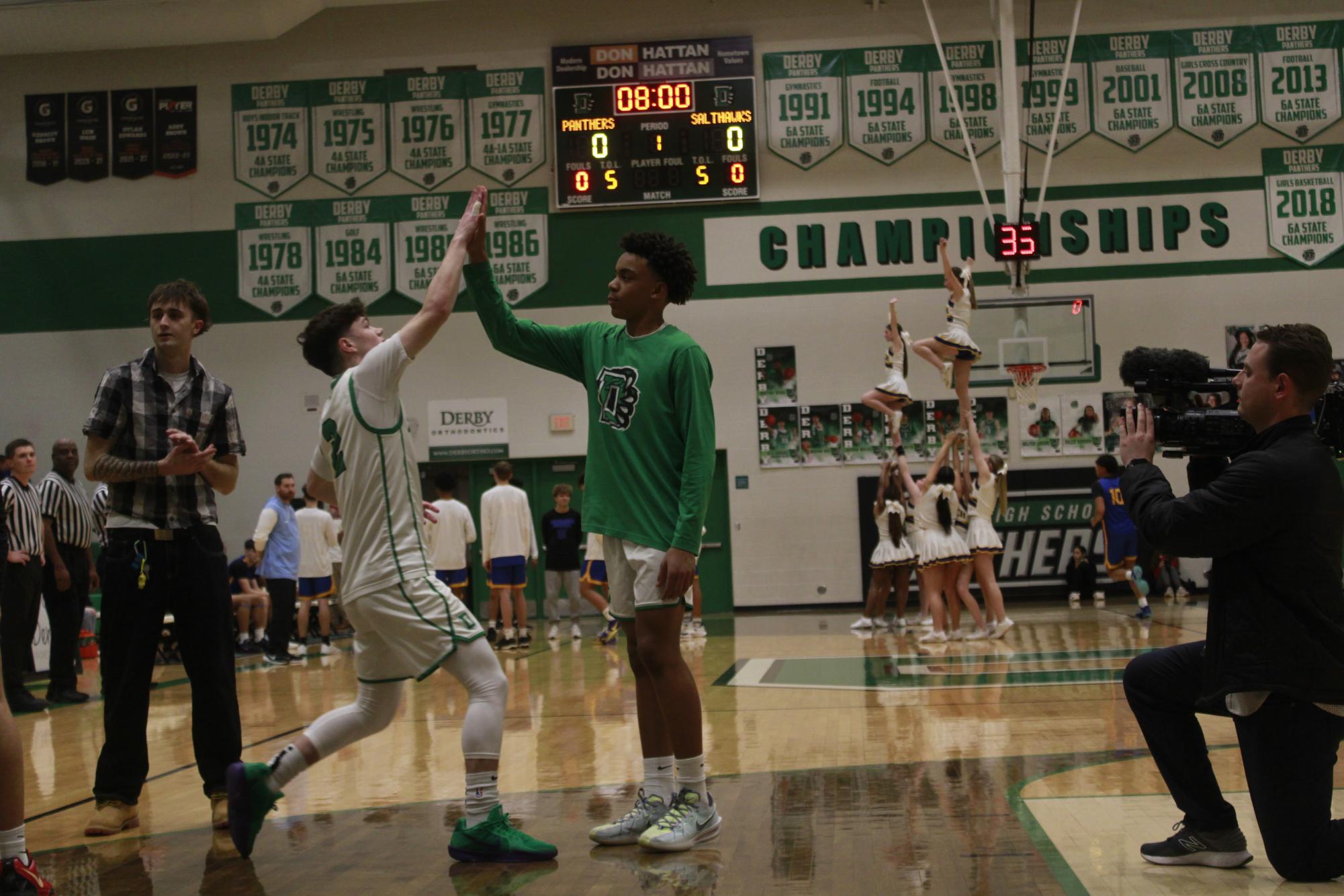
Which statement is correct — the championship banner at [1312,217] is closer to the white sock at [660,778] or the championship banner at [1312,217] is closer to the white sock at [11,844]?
the white sock at [660,778]

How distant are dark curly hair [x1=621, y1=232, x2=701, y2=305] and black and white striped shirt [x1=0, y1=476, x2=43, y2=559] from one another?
21.6 ft

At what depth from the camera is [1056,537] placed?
16.5 meters

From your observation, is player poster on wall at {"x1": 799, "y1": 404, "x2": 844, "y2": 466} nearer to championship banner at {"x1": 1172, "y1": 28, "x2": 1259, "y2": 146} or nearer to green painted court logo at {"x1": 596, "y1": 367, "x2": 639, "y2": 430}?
championship banner at {"x1": 1172, "y1": 28, "x2": 1259, "y2": 146}

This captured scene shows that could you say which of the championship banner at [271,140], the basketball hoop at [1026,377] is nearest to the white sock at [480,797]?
the basketball hoop at [1026,377]

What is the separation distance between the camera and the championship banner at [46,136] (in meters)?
17.5

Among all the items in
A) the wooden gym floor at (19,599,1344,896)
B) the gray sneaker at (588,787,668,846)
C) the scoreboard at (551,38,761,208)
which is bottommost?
the wooden gym floor at (19,599,1344,896)

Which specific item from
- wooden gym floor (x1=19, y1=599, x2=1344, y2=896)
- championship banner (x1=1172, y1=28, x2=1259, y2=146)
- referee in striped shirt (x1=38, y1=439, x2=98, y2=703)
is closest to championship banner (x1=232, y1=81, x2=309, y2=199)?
referee in striped shirt (x1=38, y1=439, x2=98, y2=703)

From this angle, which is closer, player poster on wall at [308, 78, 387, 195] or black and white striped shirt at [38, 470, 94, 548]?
black and white striped shirt at [38, 470, 94, 548]

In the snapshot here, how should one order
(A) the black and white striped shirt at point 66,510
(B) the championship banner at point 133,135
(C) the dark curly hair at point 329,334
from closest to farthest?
(C) the dark curly hair at point 329,334
(A) the black and white striped shirt at point 66,510
(B) the championship banner at point 133,135

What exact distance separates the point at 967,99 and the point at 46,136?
549 inches

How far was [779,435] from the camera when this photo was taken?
55.7ft

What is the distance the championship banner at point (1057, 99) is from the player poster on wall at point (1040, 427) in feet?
12.4

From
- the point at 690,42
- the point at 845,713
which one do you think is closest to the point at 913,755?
the point at 845,713

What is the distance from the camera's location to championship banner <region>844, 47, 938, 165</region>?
17000 mm
